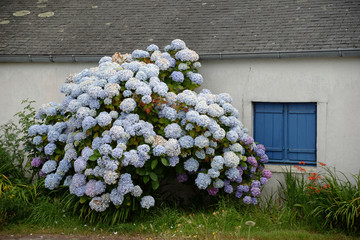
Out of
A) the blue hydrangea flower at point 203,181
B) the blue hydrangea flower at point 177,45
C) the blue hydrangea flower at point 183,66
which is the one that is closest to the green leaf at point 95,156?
the blue hydrangea flower at point 203,181

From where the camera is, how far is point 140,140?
8625 millimetres

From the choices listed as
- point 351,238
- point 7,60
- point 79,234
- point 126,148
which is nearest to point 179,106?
point 126,148

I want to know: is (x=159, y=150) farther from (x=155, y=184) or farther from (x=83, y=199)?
(x=83, y=199)

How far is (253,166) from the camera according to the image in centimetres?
948

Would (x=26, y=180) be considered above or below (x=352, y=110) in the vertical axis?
below

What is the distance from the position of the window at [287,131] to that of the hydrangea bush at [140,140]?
52cm

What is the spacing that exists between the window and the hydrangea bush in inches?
20.4

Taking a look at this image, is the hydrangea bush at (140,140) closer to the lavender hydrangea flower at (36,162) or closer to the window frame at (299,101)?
the lavender hydrangea flower at (36,162)

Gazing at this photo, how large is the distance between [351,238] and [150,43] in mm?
6167

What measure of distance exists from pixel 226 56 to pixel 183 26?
1831 millimetres

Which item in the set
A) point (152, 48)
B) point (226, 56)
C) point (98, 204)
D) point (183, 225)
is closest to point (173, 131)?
point (183, 225)

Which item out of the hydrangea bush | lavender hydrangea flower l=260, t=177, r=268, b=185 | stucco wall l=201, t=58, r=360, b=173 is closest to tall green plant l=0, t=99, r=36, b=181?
the hydrangea bush

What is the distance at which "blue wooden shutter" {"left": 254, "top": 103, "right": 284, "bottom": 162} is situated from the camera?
397 inches

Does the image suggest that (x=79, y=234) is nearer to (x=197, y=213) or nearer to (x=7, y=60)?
(x=197, y=213)
